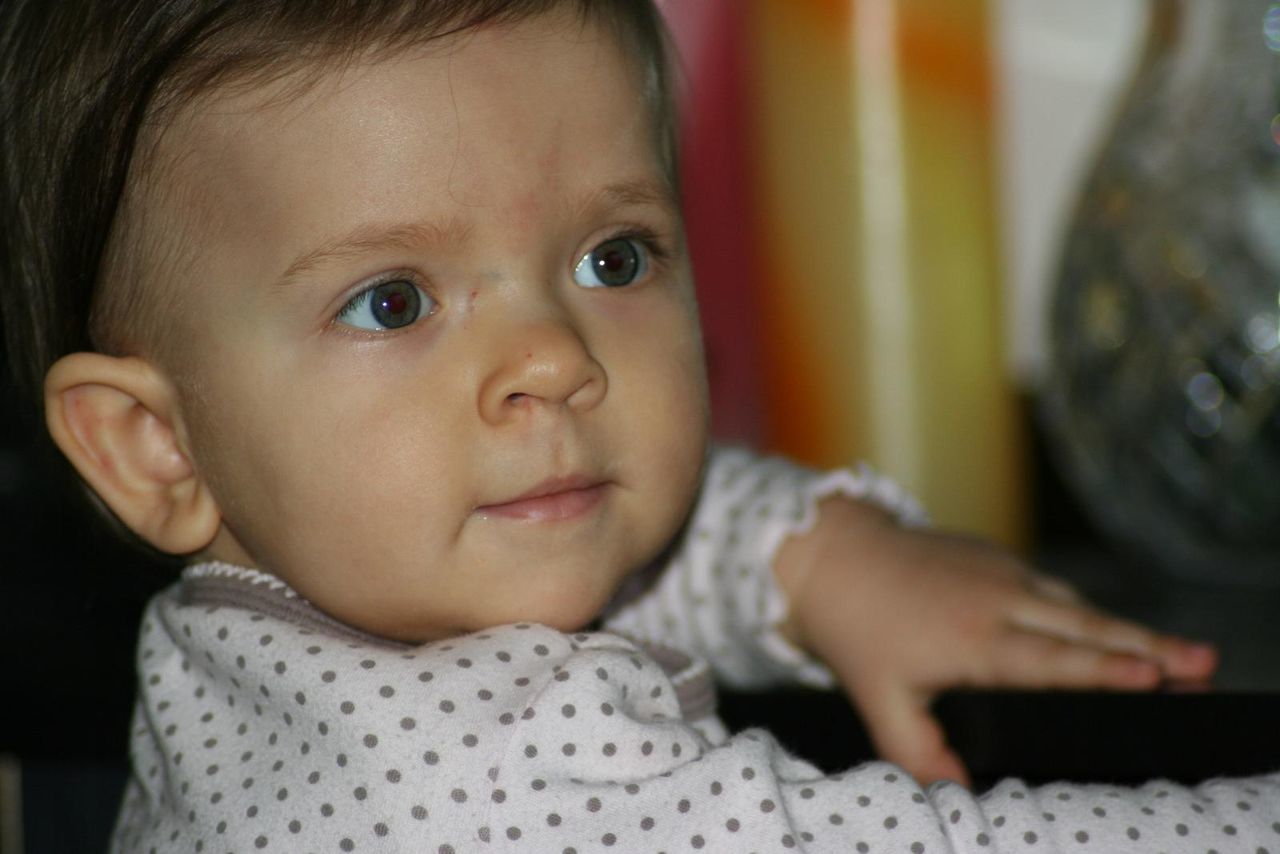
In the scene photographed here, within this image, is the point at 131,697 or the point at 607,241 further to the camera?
the point at 131,697

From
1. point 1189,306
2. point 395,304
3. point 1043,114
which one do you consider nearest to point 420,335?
point 395,304

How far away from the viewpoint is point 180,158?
627mm

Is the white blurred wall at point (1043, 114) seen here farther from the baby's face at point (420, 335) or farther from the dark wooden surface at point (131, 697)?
the baby's face at point (420, 335)

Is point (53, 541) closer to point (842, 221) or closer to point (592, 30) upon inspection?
point (592, 30)

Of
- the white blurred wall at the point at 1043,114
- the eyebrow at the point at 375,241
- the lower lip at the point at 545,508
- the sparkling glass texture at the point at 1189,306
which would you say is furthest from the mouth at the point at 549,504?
the white blurred wall at the point at 1043,114

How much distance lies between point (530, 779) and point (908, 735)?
0.26 m

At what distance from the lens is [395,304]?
62 cm

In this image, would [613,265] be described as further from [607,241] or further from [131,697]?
[131,697]

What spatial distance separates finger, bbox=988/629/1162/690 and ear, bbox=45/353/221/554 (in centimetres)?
38

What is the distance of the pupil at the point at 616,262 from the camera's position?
2.21 feet

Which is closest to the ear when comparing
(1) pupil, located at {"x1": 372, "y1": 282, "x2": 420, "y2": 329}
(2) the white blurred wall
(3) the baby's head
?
(3) the baby's head

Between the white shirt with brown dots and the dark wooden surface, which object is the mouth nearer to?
the white shirt with brown dots

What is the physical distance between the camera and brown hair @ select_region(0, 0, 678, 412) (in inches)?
24.2

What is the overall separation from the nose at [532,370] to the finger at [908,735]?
0.27 m
